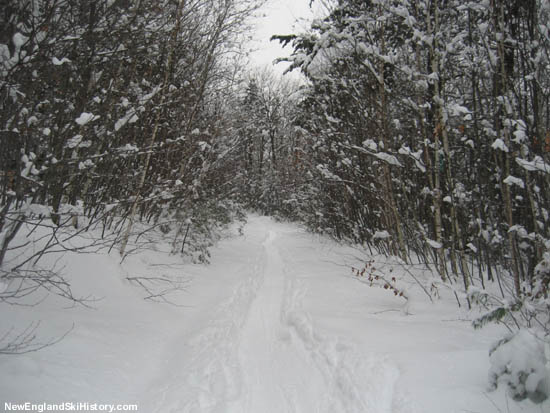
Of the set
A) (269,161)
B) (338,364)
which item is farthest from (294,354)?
(269,161)

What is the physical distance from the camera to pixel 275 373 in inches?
125

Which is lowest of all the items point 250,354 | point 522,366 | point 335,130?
point 250,354

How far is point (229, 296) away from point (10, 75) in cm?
451

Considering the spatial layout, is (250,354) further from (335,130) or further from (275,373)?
(335,130)

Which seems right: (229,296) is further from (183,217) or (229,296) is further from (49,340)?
(49,340)

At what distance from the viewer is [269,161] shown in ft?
101

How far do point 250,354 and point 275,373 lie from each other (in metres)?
0.49

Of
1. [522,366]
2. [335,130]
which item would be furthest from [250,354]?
[335,130]

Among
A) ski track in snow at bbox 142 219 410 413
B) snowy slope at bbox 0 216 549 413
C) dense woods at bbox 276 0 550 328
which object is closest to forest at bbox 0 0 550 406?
dense woods at bbox 276 0 550 328

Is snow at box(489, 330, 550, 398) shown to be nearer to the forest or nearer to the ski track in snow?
the forest

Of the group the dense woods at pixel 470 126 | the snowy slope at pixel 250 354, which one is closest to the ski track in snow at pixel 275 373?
the snowy slope at pixel 250 354

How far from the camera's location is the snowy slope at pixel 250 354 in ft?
8.02

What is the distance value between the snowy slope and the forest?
0.40m

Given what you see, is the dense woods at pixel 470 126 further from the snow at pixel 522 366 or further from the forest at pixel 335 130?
the snow at pixel 522 366
